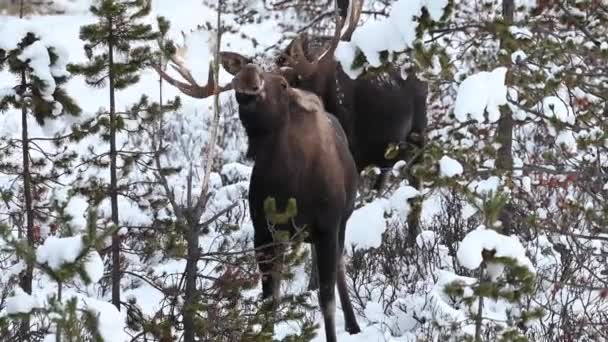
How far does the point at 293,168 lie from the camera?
5867 mm

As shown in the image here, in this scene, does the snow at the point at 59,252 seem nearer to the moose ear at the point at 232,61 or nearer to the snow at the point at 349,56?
the snow at the point at 349,56

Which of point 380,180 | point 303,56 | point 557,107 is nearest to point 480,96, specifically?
point 557,107

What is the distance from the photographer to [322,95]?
8148mm

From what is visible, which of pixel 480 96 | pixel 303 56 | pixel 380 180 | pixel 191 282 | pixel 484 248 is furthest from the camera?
pixel 380 180

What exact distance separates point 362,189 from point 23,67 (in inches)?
172

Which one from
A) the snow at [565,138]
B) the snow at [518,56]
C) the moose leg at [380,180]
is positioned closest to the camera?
the snow at [518,56]

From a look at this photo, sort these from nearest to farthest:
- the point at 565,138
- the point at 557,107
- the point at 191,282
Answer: the point at 191,282 < the point at 557,107 < the point at 565,138

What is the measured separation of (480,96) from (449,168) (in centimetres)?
39

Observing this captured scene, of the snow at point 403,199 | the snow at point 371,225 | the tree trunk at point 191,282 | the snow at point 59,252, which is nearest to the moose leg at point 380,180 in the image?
the snow at point 371,225

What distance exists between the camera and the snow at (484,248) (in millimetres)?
3318

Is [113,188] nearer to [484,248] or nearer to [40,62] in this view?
[40,62]

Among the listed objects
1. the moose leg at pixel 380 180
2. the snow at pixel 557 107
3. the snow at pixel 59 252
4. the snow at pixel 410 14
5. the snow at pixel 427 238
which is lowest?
the snow at pixel 427 238

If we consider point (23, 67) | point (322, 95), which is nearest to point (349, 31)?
point (322, 95)

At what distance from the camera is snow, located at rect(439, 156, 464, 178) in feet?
14.7
